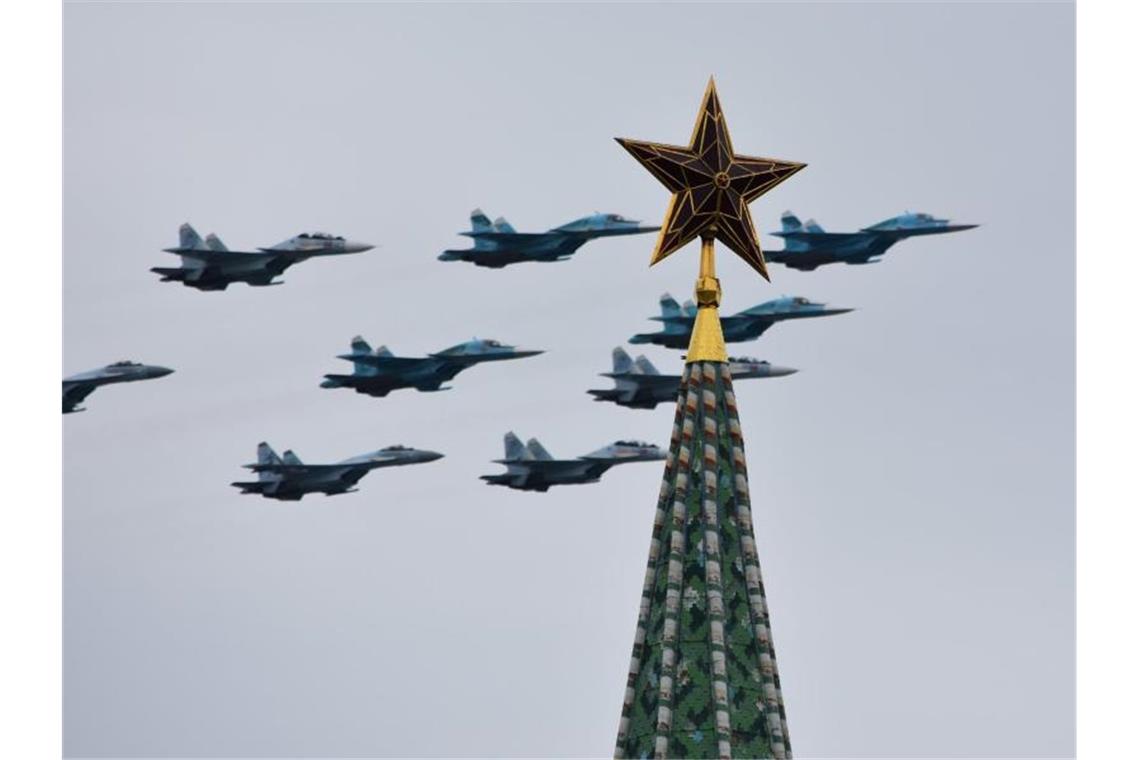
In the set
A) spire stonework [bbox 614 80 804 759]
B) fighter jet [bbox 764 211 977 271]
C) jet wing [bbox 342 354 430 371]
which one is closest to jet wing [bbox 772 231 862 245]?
fighter jet [bbox 764 211 977 271]

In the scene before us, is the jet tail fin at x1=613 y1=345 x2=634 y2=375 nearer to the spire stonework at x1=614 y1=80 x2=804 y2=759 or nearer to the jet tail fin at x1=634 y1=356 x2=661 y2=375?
the jet tail fin at x1=634 y1=356 x2=661 y2=375

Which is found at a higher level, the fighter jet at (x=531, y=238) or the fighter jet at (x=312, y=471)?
the fighter jet at (x=531, y=238)

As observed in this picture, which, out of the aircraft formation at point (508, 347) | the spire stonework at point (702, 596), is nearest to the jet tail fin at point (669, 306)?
the aircraft formation at point (508, 347)

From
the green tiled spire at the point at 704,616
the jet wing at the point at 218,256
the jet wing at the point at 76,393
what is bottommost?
the green tiled spire at the point at 704,616

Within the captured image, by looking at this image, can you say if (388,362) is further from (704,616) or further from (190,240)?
(704,616)

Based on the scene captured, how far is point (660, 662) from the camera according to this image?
223 ft

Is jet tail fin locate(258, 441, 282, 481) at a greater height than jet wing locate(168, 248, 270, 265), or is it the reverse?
jet wing locate(168, 248, 270, 265)

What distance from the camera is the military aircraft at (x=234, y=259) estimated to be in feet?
428

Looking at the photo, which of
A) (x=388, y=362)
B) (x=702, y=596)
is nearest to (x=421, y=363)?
(x=388, y=362)

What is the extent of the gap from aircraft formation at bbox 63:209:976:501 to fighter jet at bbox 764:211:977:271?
4 centimetres

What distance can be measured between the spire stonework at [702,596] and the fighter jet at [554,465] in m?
67.1

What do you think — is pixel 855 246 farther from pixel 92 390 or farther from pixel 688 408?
pixel 688 408

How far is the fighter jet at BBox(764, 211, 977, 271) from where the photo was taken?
13500cm

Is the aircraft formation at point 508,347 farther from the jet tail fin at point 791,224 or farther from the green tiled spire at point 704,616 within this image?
the green tiled spire at point 704,616
